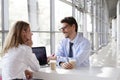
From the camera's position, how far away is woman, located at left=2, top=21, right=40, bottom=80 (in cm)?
193

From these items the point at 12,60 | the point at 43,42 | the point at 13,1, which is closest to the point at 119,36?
the point at 43,42

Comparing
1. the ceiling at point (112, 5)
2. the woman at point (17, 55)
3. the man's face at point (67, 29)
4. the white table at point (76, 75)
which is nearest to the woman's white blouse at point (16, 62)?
the woman at point (17, 55)

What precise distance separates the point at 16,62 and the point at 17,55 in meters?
0.06

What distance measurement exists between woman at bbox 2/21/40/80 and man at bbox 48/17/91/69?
58 centimetres

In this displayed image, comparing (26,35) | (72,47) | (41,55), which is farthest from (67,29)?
(26,35)

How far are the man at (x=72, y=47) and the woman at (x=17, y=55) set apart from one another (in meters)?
0.58

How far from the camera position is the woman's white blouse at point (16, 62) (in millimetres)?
1927

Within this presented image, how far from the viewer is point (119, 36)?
541 inches

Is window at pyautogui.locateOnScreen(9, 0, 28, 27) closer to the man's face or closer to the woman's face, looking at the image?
the man's face

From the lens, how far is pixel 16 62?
1932 millimetres

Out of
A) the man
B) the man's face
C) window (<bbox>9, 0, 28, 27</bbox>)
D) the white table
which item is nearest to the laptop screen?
the man

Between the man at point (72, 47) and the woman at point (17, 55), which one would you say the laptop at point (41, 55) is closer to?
the man at point (72, 47)

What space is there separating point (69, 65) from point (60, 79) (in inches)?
12.3

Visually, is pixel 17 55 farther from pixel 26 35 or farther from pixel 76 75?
pixel 76 75
